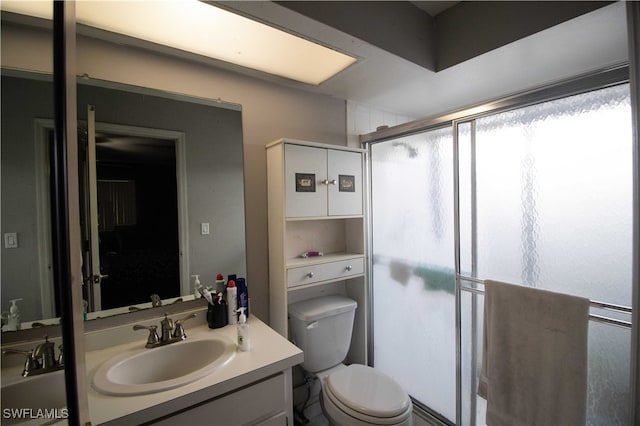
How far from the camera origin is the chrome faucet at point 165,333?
1.20m

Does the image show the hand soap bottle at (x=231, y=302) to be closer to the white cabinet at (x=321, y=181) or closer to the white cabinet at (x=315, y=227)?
the white cabinet at (x=315, y=227)

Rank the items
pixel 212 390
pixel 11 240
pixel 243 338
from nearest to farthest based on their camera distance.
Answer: pixel 11 240, pixel 212 390, pixel 243 338

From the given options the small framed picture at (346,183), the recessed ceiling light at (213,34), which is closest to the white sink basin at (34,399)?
the recessed ceiling light at (213,34)

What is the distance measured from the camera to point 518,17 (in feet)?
3.80

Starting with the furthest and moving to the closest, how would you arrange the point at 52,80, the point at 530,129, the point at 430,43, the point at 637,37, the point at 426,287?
1. the point at 426,287
2. the point at 430,43
3. the point at 530,129
4. the point at 637,37
5. the point at 52,80

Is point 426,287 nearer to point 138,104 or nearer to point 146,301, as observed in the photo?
point 146,301

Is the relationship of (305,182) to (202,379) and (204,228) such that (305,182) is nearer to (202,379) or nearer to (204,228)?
(204,228)

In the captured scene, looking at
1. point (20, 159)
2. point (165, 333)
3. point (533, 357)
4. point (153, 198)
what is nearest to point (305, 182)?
point (153, 198)

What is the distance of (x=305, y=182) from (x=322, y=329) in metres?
0.88

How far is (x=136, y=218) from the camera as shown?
49.8 inches

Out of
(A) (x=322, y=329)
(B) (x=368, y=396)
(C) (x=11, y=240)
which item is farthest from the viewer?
(A) (x=322, y=329)

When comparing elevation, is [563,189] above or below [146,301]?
above

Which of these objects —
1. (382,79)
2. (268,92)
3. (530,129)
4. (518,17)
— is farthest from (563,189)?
(268,92)

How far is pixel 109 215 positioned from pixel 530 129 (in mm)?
1922
